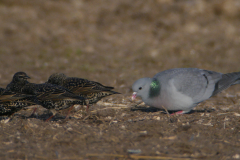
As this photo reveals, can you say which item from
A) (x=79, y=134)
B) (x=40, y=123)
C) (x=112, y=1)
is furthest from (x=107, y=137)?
(x=112, y=1)

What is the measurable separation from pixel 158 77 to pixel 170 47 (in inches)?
249

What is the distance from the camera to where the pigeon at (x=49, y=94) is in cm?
583

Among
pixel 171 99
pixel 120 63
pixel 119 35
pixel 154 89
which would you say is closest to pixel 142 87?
pixel 154 89

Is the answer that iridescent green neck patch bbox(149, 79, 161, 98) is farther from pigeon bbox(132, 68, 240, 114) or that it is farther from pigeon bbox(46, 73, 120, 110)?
pigeon bbox(46, 73, 120, 110)

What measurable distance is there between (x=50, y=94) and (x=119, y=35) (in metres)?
7.64

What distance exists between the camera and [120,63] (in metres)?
11.0

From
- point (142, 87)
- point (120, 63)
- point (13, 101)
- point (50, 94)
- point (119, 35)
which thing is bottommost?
point (13, 101)

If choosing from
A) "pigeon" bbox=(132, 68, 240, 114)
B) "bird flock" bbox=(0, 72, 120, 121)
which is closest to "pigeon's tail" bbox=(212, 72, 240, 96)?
"pigeon" bbox=(132, 68, 240, 114)

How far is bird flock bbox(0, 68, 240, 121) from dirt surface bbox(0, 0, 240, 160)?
31 cm

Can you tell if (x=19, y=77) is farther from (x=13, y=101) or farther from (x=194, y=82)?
(x=194, y=82)

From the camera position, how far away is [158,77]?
6156 millimetres

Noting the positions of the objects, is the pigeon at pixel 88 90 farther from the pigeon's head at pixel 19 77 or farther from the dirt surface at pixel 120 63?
the pigeon's head at pixel 19 77

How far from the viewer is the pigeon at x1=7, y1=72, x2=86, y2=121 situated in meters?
5.83

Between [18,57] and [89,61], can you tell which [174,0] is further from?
[18,57]
